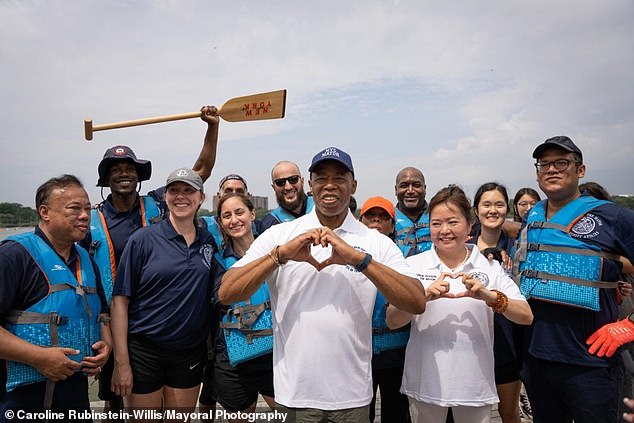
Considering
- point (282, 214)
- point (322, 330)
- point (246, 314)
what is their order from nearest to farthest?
point (322, 330) < point (246, 314) < point (282, 214)

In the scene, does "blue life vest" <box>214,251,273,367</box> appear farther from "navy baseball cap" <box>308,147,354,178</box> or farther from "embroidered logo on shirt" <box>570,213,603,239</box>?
"embroidered logo on shirt" <box>570,213,603,239</box>

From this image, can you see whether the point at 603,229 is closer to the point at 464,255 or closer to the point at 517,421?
the point at 464,255

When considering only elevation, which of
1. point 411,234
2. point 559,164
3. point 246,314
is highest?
point 559,164

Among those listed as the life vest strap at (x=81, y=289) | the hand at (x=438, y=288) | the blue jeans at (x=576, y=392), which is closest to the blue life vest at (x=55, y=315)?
the life vest strap at (x=81, y=289)

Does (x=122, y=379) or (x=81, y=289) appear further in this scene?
(x=122, y=379)

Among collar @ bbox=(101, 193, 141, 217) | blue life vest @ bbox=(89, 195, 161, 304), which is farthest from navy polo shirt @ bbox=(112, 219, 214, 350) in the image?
collar @ bbox=(101, 193, 141, 217)

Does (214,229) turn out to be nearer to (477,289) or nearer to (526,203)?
(477,289)

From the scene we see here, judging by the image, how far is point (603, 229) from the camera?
312 cm

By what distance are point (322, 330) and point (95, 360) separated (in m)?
1.79

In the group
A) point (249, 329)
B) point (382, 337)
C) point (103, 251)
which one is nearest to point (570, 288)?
point (382, 337)

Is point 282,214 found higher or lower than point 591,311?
higher

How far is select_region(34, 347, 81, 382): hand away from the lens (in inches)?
108

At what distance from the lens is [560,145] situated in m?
3.23

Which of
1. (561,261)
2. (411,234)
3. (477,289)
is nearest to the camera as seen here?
(477,289)
